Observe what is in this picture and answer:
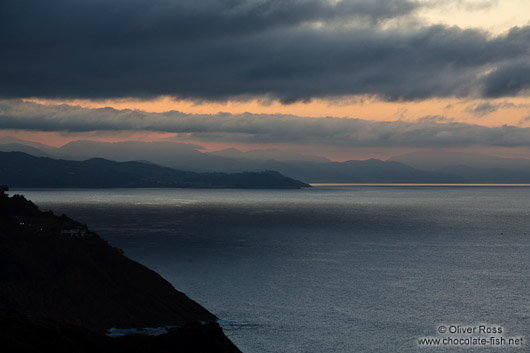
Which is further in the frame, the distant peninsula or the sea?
the sea

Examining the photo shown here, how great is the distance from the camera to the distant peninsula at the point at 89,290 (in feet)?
221

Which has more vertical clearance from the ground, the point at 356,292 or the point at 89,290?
the point at 89,290

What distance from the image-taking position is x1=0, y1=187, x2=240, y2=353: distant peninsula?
221ft

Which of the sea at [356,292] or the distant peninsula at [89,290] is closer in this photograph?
the distant peninsula at [89,290]

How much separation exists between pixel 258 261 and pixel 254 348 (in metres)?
72.3

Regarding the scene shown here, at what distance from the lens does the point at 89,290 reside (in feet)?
288

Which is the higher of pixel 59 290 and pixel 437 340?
pixel 59 290

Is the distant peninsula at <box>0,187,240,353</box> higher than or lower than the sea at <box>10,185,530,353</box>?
higher

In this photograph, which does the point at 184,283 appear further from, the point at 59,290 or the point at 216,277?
the point at 59,290

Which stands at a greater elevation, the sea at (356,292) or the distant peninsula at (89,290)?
the distant peninsula at (89,290)

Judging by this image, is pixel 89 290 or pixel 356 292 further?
pixel 356 292

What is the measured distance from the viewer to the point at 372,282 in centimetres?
12600

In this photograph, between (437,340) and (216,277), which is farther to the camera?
(216,277)

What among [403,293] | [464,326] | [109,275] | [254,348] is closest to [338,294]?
[403,293]
